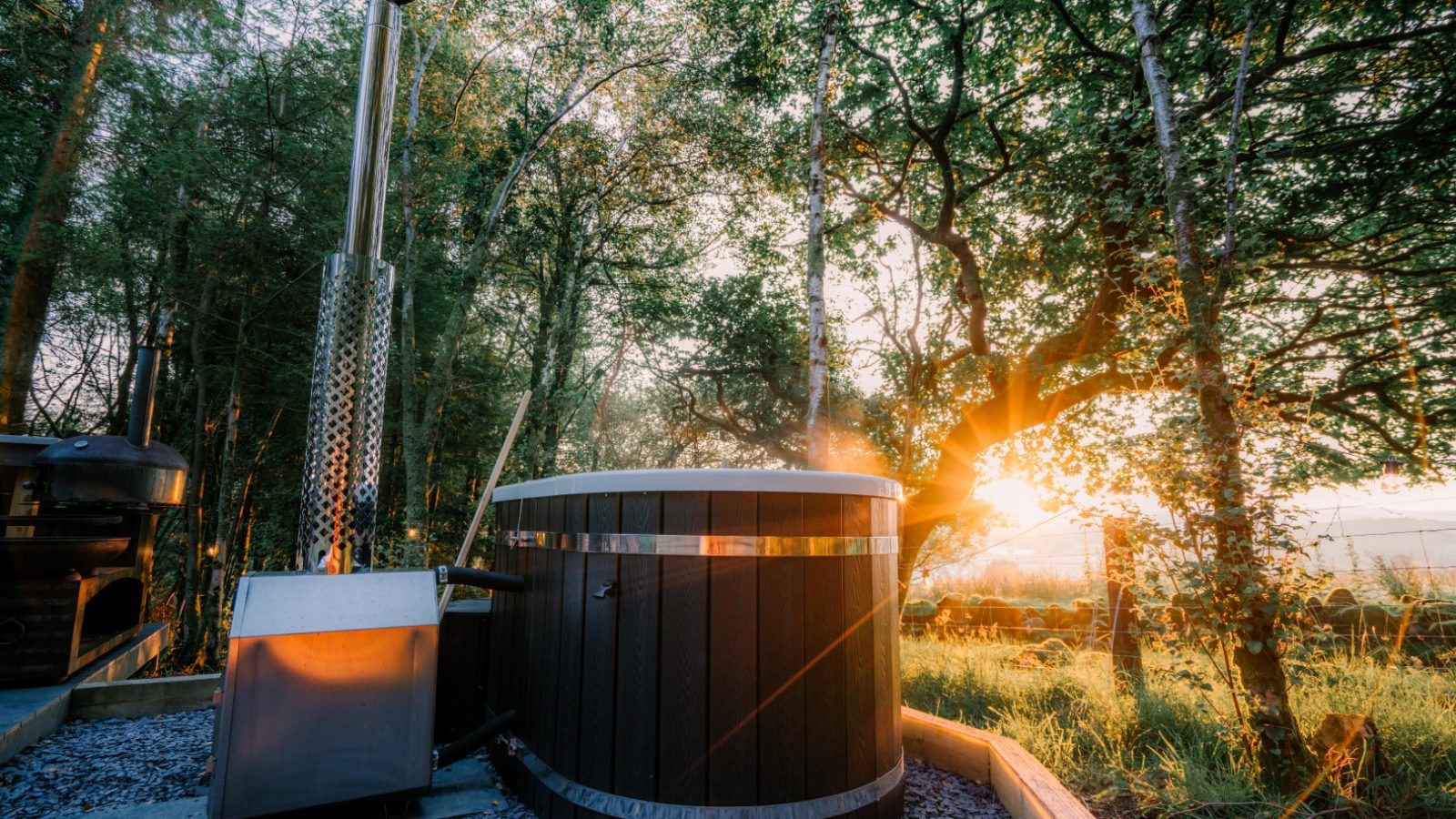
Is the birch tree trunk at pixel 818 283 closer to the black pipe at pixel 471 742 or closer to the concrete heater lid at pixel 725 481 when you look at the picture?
the concrete heater lid at pixel 725 481

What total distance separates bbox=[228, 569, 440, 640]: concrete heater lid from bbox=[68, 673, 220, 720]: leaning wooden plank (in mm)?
1766

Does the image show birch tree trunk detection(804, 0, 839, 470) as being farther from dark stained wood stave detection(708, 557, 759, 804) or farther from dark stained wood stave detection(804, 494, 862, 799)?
dark stained wood stave detection(708, 557, 759, 804)

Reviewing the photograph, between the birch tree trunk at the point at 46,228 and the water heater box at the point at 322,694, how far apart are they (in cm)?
534

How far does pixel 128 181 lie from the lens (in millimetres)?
4910

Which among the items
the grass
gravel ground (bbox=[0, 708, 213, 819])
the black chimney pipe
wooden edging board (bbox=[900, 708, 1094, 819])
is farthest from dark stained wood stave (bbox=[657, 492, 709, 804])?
the black chimney pipe

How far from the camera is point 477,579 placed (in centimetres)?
231

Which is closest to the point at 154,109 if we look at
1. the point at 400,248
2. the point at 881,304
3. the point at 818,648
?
the point at 400,248

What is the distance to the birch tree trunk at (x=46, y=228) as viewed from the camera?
481 centimetres

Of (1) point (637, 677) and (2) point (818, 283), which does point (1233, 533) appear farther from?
(2) point (818, 283)

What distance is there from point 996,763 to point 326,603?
2373mm

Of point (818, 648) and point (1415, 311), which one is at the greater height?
point (1415, 311)

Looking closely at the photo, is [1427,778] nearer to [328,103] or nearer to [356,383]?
[356,383]

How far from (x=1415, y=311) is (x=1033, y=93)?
137 inches

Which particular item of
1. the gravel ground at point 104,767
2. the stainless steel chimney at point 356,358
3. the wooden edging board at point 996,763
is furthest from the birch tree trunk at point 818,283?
the gravel ground at point 104,767
